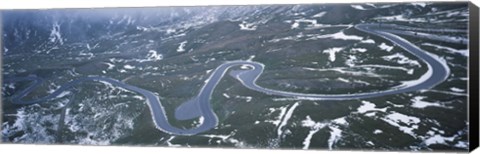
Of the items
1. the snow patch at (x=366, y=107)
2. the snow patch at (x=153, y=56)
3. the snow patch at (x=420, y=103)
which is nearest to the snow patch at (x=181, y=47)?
the snow patch at (x=153, y=56)

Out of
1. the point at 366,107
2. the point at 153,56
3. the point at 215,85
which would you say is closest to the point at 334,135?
the point at 366,107

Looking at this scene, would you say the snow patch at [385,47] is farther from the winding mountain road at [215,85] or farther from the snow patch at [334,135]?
the snow patch at [334,135]

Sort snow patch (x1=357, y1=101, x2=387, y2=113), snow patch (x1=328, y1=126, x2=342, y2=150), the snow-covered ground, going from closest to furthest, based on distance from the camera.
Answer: the snow-covered ground → snow patch (x1=357, y1=101, x2=387, y2=113) → snow patch (x1=328, y1=126, x2=342, y2=150)

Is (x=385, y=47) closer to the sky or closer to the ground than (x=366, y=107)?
closer to the sky

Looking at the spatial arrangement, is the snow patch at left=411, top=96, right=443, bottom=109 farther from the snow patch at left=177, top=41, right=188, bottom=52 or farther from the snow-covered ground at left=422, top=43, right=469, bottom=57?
the snow patch at left=177, top=41, right=188, bottom=52

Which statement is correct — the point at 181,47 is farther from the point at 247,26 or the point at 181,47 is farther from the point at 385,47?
the point at 385,47

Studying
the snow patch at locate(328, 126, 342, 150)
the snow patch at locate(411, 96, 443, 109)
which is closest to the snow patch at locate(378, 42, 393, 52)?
the snow patch at locate(411, 96, 443, 109)

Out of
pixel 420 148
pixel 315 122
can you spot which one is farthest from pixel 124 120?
pixel 420 148

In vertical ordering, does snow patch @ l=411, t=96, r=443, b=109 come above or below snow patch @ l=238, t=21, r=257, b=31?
below
